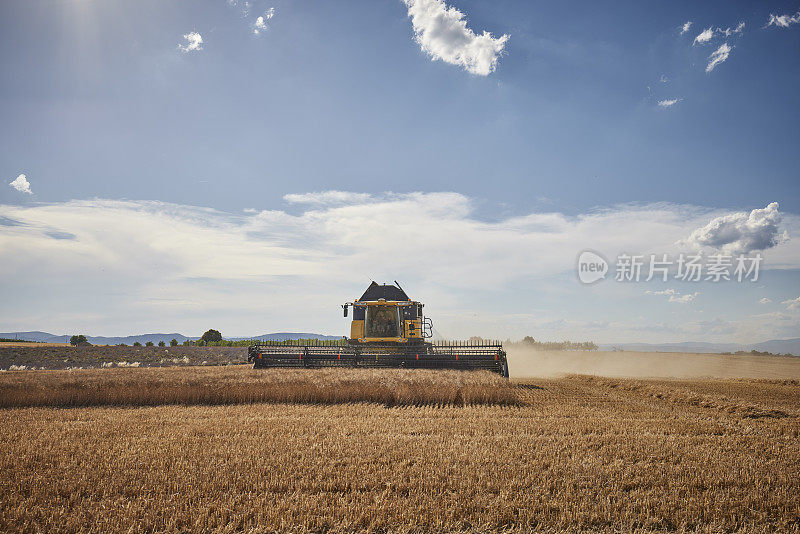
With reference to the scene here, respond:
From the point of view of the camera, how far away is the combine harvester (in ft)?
56.8

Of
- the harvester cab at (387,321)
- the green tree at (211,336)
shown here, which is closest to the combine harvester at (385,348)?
the harvester cab at (387,321)

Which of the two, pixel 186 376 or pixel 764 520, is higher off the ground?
pixel 186 376

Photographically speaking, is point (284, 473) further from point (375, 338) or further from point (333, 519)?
point (375, 338)

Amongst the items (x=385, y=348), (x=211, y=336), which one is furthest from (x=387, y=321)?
(x=211, y=336)

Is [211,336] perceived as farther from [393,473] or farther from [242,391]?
[393,473]

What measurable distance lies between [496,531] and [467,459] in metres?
2.01

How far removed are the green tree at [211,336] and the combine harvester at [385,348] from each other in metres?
33.6

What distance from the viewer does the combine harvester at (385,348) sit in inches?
682

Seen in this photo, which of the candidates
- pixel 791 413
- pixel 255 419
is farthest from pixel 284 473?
pixel 791 413

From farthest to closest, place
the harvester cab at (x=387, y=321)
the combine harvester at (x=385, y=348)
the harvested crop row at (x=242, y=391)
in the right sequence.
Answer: the harvester cab at (x=387, y=321) → the combine harvester at (x=385, y=348) → the harvested crop row at (x=242, y=391)

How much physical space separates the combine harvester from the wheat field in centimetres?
669

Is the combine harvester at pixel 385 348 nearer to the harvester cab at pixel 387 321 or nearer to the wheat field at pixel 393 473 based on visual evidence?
the harvester cab at pixel 387 321

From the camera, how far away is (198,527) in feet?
15.7

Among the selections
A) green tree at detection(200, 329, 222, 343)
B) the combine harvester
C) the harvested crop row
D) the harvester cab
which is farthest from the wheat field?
green tree at detection(200, 329, 222, 343)
